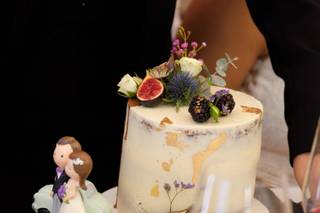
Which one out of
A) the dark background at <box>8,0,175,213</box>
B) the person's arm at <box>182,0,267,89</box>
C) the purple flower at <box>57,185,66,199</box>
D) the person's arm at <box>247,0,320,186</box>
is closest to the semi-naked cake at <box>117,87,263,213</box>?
the purple flower at <box>57,185,66,199</box>

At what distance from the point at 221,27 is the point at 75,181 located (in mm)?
635

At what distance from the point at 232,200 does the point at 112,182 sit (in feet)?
2.18

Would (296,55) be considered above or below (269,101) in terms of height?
above

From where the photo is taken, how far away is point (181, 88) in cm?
68

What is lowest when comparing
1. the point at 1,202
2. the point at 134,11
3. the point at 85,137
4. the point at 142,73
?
the point at 1,202

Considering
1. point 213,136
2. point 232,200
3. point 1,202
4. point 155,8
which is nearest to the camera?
point 232,200

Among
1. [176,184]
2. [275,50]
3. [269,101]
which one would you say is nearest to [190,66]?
[176,184]

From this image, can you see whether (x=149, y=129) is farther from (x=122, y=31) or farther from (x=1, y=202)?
(x=1, y=202)

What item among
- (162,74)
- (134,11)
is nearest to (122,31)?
(134,11)

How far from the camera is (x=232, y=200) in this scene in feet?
1.60

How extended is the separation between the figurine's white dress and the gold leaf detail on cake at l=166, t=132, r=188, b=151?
11 centimetres

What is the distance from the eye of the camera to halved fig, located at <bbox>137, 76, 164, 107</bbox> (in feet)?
2.23

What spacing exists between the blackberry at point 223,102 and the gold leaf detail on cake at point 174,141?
0.06 metres

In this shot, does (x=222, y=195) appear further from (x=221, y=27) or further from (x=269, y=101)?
(x=269, y=101)
